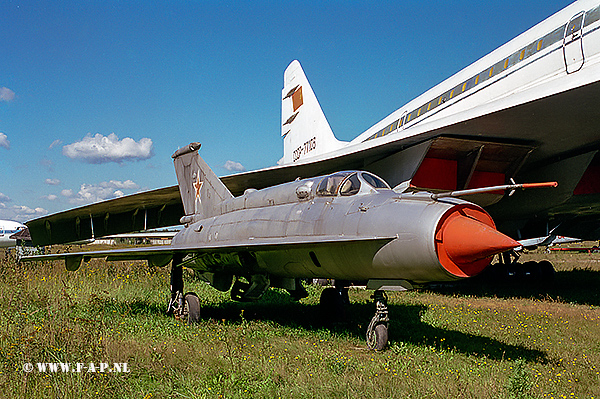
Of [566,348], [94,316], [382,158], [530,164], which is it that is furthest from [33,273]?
[530,164]

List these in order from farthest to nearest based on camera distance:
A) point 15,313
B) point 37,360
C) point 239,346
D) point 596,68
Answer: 1. point 15,313
2. point 596,68
3. point 239,346
4. point 37,360

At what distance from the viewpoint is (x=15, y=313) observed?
284 inches

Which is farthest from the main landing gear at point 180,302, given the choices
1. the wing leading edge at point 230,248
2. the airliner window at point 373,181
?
the airliner window at point 373,181

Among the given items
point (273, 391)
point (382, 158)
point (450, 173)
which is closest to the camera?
point (273, 391)

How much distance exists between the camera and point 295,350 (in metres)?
5.41

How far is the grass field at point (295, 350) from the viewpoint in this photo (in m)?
3.91

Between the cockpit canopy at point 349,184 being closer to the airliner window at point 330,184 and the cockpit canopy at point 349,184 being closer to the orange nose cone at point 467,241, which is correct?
the airliner window at point 330,184

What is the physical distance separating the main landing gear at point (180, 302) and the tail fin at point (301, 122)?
33.8 ft

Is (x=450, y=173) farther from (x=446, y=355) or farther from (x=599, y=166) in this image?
(x=446, y=355)

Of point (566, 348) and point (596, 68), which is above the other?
point (596, 68)

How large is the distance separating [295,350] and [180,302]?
9.92ft

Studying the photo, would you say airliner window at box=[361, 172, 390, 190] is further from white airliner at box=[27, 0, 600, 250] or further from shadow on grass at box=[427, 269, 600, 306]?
shadow on grass at box=[427, 269, 600, 306]

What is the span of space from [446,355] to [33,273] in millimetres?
10063

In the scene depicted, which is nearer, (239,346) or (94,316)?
(239,346)
